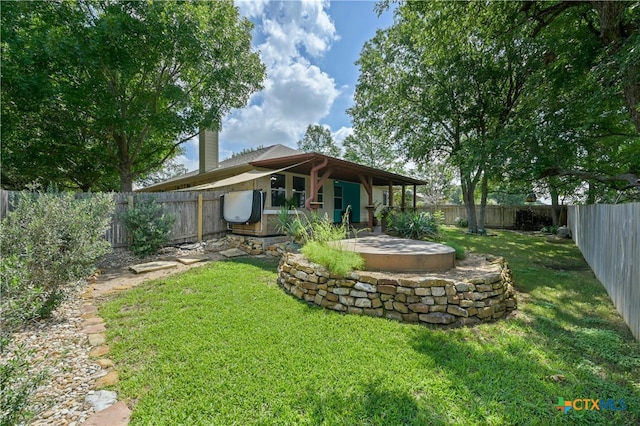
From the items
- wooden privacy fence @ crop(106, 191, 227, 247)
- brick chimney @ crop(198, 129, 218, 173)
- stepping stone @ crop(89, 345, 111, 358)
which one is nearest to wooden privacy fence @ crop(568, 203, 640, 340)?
stepping stone @ crop(89, 345, 111, 358)

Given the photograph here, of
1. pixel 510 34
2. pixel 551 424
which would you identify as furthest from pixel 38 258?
Result: pixel 510 34

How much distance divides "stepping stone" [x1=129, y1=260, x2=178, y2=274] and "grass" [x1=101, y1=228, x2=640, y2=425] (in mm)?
1557

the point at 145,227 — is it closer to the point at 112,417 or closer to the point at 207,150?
the point at 207,150

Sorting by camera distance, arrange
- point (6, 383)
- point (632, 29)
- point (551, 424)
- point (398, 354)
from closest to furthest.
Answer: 1. point (6, 383)
2. point (551, 424)
3. point (398, 354)
4. point (632, 29)

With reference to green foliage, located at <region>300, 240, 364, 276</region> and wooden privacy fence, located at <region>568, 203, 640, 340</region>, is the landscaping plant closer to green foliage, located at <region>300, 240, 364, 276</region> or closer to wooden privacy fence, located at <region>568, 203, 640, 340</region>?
green foliage, located at <region>300, 240, 364, 276</region>

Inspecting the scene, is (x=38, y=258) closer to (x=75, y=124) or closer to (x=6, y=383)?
(x=6, y=383)

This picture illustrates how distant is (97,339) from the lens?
9.99ft

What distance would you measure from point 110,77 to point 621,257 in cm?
1503

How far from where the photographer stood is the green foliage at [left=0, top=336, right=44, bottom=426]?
1573 millimetres

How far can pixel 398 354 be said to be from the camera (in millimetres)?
2854

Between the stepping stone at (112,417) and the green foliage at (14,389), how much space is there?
1.39 feet

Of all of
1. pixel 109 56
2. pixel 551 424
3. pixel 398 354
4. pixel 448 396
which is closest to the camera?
pixel 551 424

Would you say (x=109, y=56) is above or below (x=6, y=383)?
above

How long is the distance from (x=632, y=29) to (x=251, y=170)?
37.4 ft
